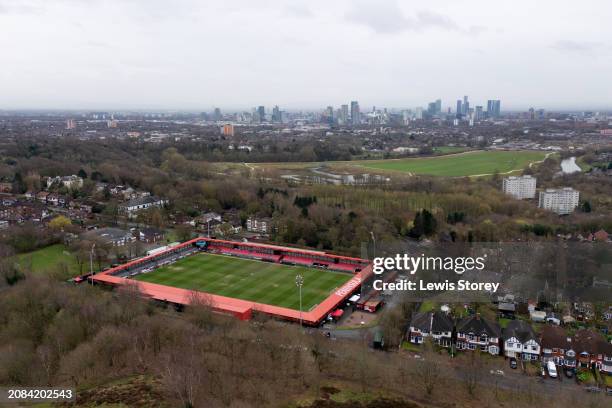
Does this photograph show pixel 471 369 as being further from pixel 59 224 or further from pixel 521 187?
pixel 521 187

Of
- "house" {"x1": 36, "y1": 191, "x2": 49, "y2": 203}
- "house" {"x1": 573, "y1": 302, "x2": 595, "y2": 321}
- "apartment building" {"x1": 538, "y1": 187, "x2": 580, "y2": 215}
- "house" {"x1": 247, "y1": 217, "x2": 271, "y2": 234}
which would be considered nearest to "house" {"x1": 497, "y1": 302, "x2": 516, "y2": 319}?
"house" {"x1": 573, "y1": 302, "x2": 595, "y2": 321}

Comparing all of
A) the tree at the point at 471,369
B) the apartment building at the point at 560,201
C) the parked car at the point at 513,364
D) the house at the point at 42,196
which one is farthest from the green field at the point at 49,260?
the apartment building at the point at 560,201

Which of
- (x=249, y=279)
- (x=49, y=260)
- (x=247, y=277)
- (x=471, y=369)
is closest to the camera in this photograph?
(x=471, y=369)

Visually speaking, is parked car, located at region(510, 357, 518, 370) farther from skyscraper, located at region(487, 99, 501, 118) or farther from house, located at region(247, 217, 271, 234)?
skyscraper, located at region(487, 99, 501, 118)

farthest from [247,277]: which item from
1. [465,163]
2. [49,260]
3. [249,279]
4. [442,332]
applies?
[465,163]

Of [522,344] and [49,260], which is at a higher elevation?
[522,344]

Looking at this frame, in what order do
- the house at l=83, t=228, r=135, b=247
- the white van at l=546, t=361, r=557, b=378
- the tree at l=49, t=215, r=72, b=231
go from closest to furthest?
the white van at l=546, t=361, r=557, b=378 → the house at l=83, t=228, r=135, b=247 → the tree at l=49, t=215, r=72, b=231
